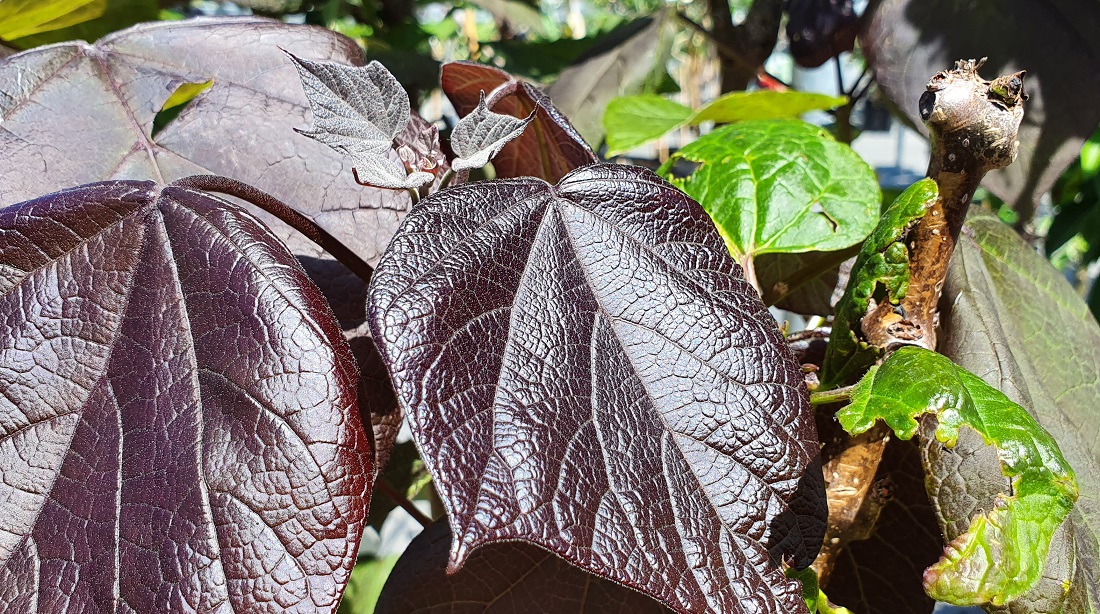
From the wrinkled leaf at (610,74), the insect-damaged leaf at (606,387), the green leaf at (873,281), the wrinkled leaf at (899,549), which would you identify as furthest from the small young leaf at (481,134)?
the wrinkled leaf at (610,74)

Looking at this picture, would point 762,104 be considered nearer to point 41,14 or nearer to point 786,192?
point 786,192

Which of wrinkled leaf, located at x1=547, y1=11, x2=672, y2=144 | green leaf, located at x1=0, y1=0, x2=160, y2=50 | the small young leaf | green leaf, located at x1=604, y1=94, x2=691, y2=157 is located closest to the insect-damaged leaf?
the small young leaf

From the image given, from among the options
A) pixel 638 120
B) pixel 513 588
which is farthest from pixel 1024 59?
pixel 513 588

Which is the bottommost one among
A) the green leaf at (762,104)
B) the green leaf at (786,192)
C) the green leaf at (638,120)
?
the green leaf at (786,192)

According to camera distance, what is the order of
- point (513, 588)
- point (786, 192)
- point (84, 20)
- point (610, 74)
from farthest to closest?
1. point (610, 74)
2. point (84, 20)
3. point (786, 192)
4. point (513, 588)

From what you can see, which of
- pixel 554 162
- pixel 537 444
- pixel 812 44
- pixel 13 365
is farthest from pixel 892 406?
pixel 812 44

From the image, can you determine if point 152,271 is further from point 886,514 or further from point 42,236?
point 886,514

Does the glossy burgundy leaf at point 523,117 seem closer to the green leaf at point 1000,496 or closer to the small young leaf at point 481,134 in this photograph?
the small young leaf at point 481,134
